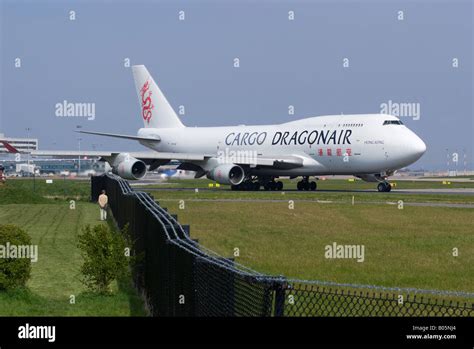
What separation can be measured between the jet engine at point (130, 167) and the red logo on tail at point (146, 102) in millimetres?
15781

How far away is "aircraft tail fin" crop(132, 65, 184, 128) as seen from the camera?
7456 cm

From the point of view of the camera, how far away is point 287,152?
60875 millimetres

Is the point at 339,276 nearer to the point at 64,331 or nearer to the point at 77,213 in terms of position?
the point at 64,331

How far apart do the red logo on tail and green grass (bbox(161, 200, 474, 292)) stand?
35.0 meters

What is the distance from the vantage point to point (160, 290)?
45.7 feet

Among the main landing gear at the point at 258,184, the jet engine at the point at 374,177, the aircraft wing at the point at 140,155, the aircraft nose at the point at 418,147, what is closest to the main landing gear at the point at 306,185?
the main landing gear at the point at 258,184

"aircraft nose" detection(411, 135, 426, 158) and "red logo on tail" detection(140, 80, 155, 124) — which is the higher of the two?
"red logo on tail" detection(140, 80, 155, 124)

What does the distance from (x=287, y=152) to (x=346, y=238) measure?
1373 inches

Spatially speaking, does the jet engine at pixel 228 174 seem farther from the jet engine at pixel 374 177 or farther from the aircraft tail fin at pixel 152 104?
the aircraft tail fin at pixel 152 104

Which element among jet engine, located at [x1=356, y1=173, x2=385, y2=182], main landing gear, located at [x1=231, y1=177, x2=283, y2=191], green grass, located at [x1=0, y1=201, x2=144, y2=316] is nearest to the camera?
green grass, located at [x1=0, y1=201, x2=144, y2=316]

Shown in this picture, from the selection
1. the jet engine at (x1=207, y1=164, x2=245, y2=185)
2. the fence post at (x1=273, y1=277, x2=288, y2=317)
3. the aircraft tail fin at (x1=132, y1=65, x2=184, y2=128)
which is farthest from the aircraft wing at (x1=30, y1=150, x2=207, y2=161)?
the fence post at (x1=273, y1=277, x2=288, y2=317)

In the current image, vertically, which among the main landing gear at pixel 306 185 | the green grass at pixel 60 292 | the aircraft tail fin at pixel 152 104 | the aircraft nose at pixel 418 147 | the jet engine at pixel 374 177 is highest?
the aircraft tail fin at pixel 152 104

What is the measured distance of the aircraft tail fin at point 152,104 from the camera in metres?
74.6

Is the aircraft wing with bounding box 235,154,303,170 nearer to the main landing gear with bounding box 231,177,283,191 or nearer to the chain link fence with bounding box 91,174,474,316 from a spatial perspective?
the main landing gear with bounding box 231,177,283,191
